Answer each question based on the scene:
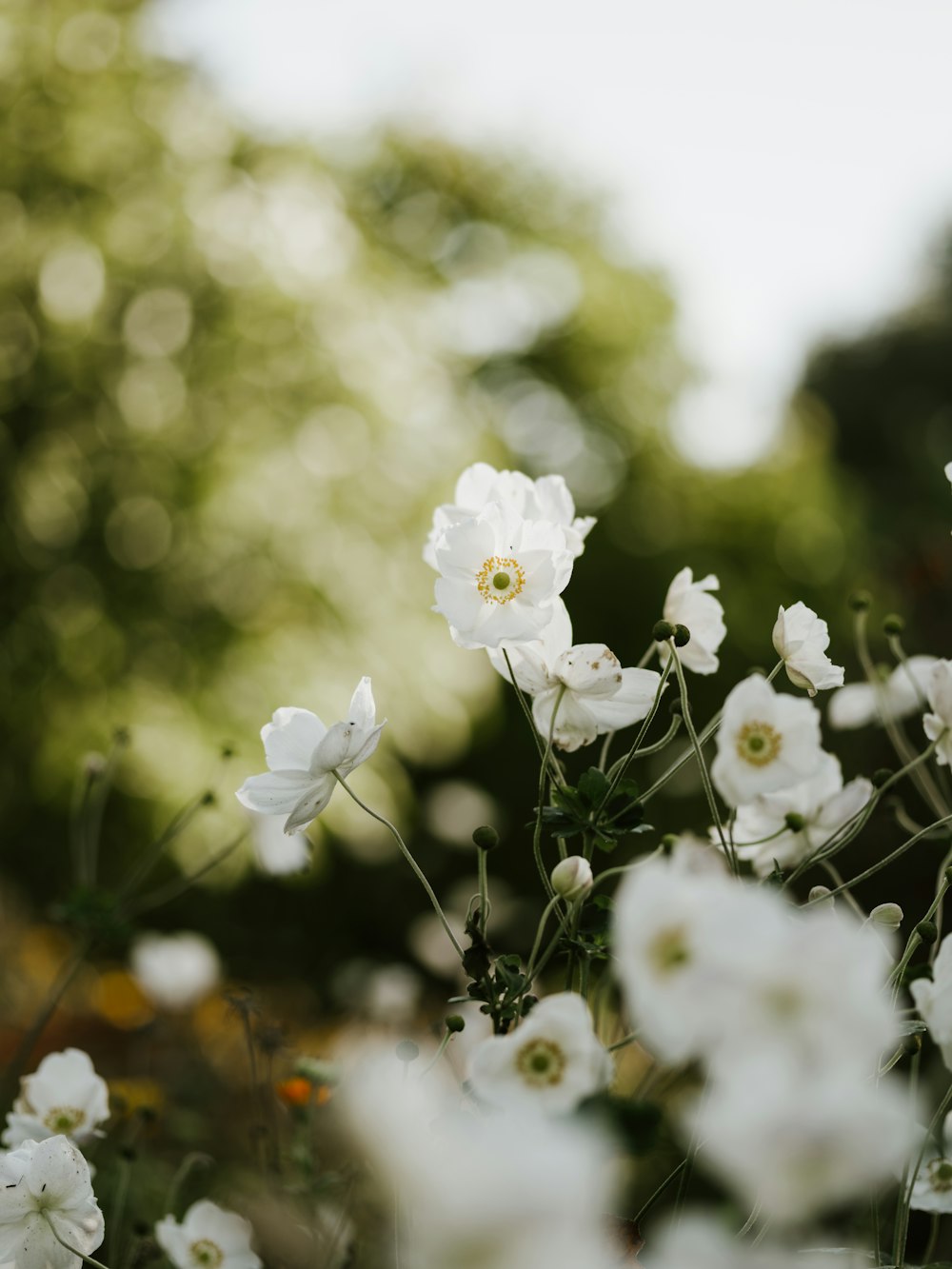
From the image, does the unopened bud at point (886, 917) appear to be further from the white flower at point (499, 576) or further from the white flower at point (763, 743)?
the white flower at point (499, 576)

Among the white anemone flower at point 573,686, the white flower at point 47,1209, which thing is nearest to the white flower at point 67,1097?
the white flower at point 47,1209

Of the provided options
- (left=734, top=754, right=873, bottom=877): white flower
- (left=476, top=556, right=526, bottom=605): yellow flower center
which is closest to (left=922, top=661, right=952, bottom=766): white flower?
(left=734, top=754, right=873, bottom=877): white flower

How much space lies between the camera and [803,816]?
86 cm

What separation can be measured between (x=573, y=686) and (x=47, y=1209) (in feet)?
1.58

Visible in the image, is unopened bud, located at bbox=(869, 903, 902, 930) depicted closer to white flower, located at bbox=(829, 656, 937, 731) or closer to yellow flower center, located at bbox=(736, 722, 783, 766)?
yellow flower center, located at bbox=(736, 722, 783, 766)

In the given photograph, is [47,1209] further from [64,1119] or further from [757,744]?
[757,744]

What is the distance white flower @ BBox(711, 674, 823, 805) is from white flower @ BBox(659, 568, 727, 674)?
215 millimetres

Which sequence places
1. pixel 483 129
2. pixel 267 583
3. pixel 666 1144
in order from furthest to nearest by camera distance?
pixel 483 129, pixel 267 583, pixel 666 1144

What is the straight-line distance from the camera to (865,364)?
14.6 m

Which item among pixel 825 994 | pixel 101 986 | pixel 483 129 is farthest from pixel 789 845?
pixel 483 129

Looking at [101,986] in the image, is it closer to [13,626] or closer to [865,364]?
[13,626]

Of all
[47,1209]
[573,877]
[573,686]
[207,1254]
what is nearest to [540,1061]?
[573,877]

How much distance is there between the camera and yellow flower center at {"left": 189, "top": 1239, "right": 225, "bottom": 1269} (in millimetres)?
914

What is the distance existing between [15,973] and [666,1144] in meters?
4.28
